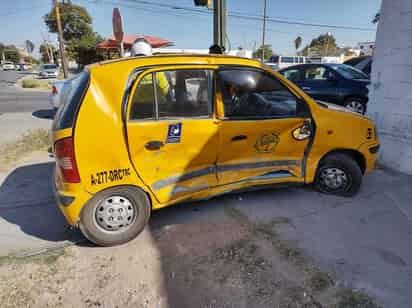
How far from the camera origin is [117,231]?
2.57 metres

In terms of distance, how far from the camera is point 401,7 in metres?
3.92

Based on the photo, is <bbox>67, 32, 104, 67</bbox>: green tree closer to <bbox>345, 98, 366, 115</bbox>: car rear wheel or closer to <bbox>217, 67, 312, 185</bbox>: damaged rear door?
<bbox>345, 98, 366, 115</bbox>: car rear wheel

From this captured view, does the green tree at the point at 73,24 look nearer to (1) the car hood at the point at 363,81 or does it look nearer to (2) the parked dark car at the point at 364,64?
(2) the parked dark car at the point at 364,64

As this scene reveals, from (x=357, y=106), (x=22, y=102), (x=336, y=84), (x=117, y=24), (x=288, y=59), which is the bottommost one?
(x=22, y=102)

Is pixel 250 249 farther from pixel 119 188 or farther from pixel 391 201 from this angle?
pixel 391 201

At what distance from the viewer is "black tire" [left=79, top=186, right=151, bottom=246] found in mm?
2436

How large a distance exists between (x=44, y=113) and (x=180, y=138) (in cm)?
883

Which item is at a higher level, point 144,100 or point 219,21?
point 219,21

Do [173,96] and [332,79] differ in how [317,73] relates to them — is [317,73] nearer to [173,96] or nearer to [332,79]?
[332,79]

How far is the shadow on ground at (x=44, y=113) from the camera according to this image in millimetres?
8750

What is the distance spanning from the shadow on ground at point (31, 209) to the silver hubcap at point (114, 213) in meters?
0.46

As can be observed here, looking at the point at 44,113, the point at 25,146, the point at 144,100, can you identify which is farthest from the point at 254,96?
the point at 44,113

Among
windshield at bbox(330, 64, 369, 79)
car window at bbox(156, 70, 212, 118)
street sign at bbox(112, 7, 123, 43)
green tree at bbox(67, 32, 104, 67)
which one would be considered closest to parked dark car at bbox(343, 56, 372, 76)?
windshield at bbox(330, 64, 369, 79)

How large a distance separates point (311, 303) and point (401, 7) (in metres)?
4.37
